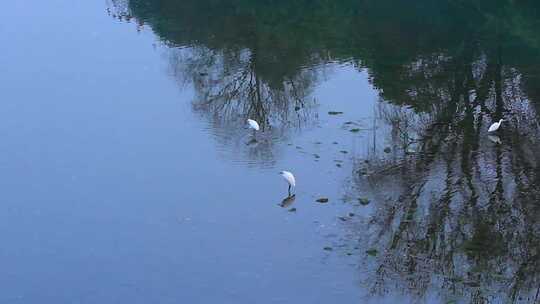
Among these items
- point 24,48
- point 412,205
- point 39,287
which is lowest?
point 39,287

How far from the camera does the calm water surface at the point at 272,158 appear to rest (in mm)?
19234

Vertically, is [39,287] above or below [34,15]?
below

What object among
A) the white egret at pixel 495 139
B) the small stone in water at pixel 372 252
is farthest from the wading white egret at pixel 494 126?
the small stone in water at pixel 372 252

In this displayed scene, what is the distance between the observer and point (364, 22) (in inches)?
1460

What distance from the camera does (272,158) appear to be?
80.6ft

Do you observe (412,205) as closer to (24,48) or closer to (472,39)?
(472,39)

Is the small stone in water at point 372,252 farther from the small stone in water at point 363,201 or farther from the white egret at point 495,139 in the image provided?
the white egret at point 495,139

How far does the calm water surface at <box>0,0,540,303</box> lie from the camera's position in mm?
19234

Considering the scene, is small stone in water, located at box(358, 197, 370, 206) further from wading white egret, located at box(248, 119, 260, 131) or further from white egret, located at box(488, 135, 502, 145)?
white egret, located at box(488, 135, 502, 145)

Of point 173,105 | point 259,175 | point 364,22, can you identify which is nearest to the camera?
point 259,175

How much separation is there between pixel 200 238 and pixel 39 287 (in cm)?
404

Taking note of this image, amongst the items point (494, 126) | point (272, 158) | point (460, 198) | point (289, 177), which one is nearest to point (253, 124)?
point (272, 158)

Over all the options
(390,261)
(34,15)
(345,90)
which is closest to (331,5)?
(345,90)

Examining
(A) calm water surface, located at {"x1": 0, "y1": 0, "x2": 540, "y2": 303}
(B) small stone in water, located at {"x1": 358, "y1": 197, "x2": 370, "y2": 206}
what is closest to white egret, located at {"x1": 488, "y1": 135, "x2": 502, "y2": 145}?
(A) calm water surface, located at {"x1": 0, "y1": 0, "x2": 540, "y2": 303}
